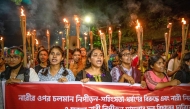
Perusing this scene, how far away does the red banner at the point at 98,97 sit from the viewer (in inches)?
139

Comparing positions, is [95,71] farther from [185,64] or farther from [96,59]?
[185,64]

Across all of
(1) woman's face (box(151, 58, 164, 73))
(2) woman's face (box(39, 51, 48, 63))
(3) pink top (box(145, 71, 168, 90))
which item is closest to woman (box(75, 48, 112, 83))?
(3) pink top (box(145, 71, 168, 90))

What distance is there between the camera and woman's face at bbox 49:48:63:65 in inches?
154

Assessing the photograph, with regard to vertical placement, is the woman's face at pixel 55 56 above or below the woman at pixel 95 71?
above

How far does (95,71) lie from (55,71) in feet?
2.32

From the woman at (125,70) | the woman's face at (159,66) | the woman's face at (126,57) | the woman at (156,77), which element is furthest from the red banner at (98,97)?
the woman's face at (126,57)

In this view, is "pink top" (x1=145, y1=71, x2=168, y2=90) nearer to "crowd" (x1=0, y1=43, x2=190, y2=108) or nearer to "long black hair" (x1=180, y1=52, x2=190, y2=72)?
"crowd" (x1=0, y1=43, x2=190, y2=108)

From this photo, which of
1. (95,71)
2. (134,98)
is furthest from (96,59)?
(134,98)

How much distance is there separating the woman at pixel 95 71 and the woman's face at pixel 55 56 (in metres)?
0.45

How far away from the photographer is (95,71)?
3914 millimetres

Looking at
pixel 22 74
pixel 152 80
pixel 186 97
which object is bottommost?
pixel 186 97

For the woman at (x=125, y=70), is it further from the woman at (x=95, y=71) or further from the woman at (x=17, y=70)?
the woman at (x=17, y=70)

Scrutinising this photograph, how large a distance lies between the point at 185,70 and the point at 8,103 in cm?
309

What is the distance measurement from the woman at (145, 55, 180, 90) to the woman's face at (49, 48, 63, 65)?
153 centimetres
